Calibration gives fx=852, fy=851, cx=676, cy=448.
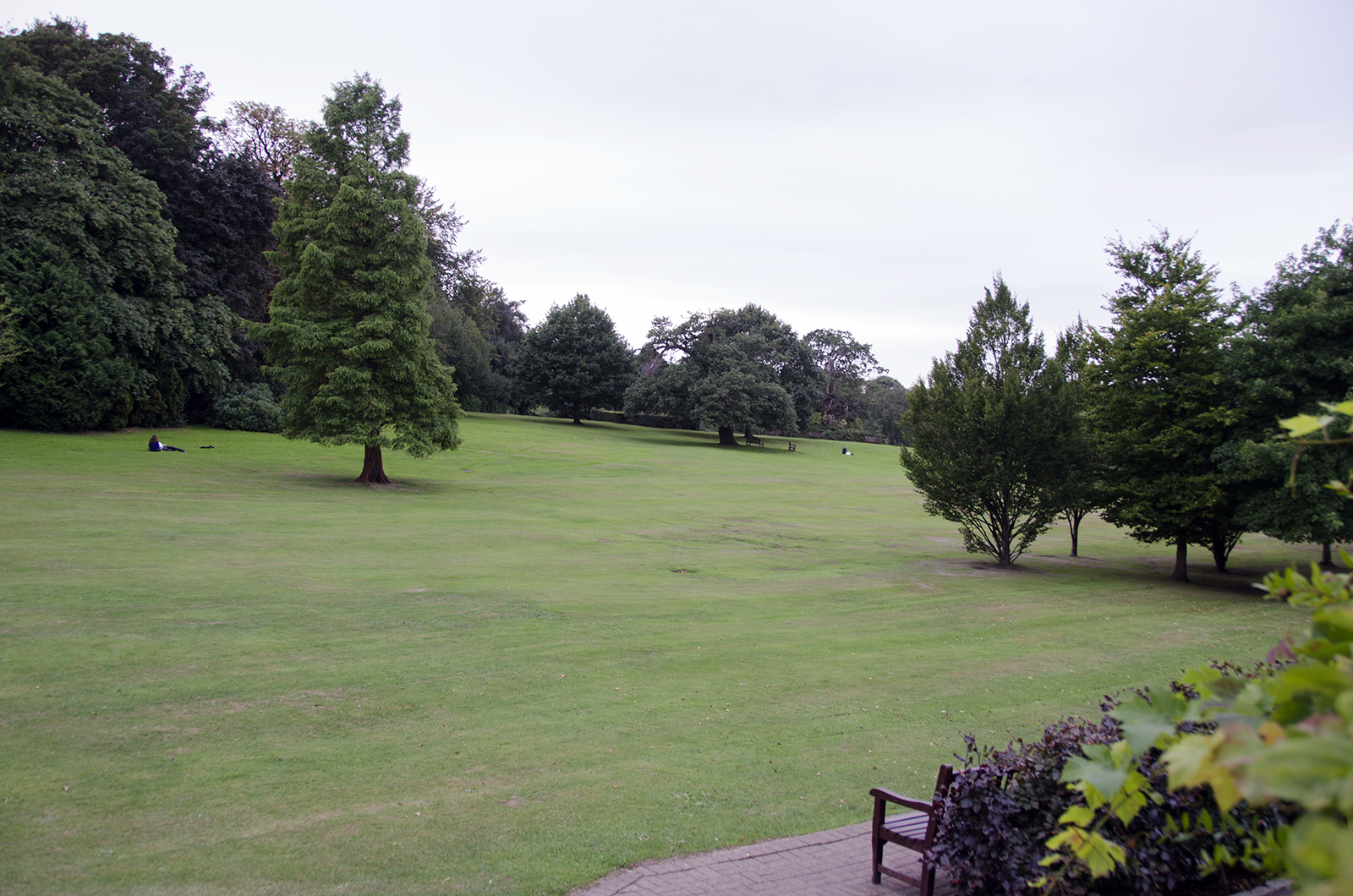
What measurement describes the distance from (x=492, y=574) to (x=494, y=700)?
29.6ft

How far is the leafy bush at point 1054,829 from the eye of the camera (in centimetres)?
486

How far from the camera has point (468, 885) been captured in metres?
6.31

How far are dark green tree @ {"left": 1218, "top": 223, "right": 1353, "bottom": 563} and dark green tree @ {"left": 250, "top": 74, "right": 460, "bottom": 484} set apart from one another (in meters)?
27.9

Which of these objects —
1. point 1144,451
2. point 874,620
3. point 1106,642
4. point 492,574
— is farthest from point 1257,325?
point 492,574

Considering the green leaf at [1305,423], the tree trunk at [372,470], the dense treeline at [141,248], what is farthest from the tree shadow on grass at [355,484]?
the green leaf at [1305,423]

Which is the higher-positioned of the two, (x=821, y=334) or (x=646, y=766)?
(x=821, y=334)

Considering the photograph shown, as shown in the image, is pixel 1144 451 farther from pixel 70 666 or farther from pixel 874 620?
pixel 70 666

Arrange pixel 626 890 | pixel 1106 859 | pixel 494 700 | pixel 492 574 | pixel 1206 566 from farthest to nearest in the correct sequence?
pixel 1206 566, pixel 492 574, pixel 494 700, pixel 626 890, pixel 1106 859

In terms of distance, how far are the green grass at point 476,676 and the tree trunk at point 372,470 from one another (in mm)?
6713

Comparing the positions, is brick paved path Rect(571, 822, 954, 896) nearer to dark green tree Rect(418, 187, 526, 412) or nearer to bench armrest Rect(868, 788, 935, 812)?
bench armrest Rect(868, 788, 935, 812)

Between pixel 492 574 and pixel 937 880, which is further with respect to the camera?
pixel 492 574

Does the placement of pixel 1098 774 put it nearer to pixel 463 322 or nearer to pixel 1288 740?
pixel 1288 740

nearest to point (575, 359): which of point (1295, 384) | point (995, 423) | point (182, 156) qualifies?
point (182, 156)

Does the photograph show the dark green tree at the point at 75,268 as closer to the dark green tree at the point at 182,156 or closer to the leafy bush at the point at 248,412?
the dark green tree at the point at 182,156
